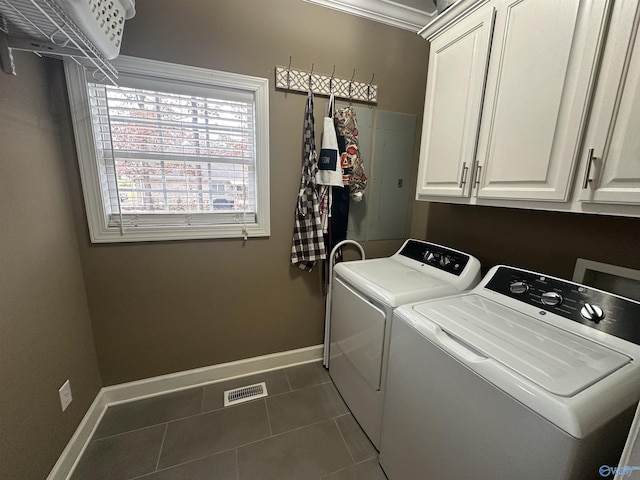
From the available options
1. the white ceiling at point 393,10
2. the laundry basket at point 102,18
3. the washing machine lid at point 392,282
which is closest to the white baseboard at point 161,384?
the washing machine lid at point 392,282

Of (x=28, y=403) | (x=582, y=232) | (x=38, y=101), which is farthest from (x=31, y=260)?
(x=582, y=232)

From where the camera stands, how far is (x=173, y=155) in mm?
1551

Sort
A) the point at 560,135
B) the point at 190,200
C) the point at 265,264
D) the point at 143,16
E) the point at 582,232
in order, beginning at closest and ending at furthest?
the point at 560,135
the point at 582,232
the point at 143,16
the point at 190,200
the point at 265,264

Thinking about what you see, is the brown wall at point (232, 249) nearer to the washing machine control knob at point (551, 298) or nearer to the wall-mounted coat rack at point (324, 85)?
the wall-mounted coat rack at point (324, 85)

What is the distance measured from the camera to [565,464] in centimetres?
61

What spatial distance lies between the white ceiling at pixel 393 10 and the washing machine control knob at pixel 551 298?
6.10 feet

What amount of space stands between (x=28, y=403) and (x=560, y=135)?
229cm

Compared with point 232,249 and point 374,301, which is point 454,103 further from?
point 232,249

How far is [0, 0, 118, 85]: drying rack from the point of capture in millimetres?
833

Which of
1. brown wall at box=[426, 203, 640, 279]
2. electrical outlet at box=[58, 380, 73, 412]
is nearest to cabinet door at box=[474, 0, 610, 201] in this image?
brown wall at box=[426, 203, 640, 279]

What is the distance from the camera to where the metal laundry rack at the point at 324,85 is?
1.63 metres

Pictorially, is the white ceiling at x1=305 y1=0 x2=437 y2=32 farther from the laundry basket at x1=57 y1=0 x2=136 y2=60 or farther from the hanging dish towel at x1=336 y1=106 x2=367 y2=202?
the laundry basket at x1=57 y1=0 x2=136 y2=60

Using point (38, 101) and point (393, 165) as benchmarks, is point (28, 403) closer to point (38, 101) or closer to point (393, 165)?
point (38, 101)

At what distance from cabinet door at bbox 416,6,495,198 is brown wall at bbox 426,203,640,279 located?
37 cm
